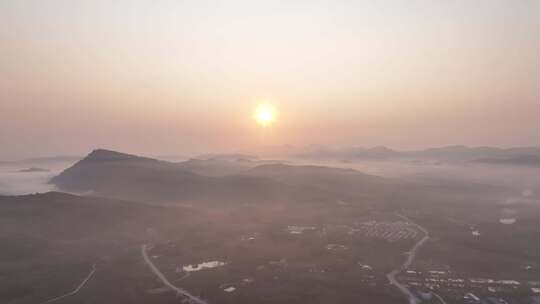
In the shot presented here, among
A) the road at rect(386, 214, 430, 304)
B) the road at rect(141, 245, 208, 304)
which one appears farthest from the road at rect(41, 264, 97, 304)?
the road at rect(386, 214, 430, 304)

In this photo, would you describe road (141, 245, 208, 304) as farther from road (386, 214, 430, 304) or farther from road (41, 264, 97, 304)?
road (386, 214, 430, 304)

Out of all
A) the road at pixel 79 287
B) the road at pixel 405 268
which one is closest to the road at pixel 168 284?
the road at pixel 79 287

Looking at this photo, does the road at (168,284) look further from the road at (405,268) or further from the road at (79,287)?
the road at (405,268)

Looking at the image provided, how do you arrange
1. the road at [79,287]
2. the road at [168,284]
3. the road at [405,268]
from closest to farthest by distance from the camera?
1. the road at [168,284]
2. the road at [405,268]
3. the road at [79,287]

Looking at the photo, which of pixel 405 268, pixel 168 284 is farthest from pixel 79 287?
pixel 405 268

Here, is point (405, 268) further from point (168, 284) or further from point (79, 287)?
point (79, 287)

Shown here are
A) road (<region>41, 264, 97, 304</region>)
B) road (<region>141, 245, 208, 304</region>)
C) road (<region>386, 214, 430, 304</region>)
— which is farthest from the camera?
road (<region>41, 264, 97, 304</region>)

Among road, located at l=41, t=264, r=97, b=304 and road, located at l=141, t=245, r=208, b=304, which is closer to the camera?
road, located at l=141, t=245, r=208, b=304

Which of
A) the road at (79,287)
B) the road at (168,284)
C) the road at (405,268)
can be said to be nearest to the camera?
the road at (168,284)

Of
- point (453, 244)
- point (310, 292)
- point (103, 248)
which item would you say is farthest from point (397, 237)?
point (103, 248)

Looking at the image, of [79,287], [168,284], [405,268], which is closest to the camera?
[79,287]

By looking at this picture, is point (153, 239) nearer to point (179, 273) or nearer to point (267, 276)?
point (179, 273)
